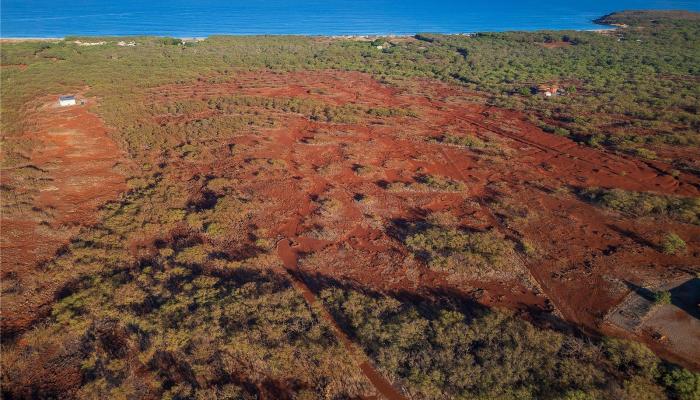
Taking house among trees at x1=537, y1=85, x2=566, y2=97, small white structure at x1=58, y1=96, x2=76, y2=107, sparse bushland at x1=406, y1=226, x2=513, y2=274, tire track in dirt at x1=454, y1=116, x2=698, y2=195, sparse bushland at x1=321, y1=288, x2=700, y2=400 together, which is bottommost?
sparse bushland at x1=321, y1=288, x2=700, y2=400

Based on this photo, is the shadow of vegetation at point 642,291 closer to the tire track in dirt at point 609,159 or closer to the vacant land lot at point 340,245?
the vacant land lot at point 340,245

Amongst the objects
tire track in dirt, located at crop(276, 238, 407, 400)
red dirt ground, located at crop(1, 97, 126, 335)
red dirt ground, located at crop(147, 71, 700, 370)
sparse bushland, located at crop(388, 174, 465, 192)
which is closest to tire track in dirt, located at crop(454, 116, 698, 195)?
red dirt ground, located at crop(147, 71, 700, 370)

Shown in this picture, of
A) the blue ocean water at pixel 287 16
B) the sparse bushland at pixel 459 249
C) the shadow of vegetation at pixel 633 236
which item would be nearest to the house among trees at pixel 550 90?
the shadow of vegetation at pixel 633 236

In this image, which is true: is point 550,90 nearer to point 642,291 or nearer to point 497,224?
point 497,224

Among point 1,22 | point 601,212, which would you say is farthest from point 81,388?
point 1,22

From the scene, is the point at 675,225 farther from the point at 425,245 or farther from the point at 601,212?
the point at 425,245

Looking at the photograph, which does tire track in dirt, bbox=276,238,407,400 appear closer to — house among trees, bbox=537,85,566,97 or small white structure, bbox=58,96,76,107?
small white structure, bbox=58,96,76,107
